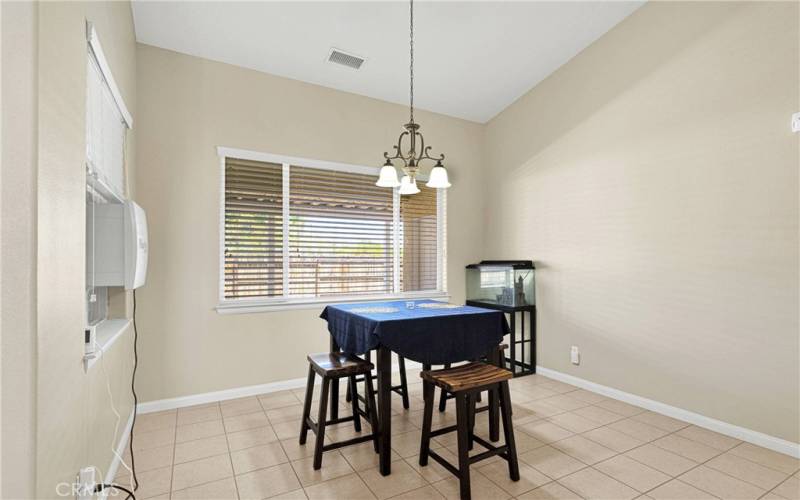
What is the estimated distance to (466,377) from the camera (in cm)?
228

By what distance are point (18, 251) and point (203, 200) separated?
8.16 ft

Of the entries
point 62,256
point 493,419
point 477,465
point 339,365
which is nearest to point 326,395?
point 339,365

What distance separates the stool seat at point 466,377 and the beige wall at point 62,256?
1637mm

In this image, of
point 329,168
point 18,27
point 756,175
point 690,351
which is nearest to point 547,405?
point 690,351

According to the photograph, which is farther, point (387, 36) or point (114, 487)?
point (387, 36)

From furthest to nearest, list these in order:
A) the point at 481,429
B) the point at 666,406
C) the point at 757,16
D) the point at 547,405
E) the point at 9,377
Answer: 1. the point at 547,405
2. the point at 666,406
3. the point at 481,429
4. the point at 757,16
5. the point at 9,377

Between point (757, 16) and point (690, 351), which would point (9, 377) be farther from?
point (757, 16)

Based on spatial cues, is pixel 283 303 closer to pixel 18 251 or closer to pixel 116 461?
pixel 116 461

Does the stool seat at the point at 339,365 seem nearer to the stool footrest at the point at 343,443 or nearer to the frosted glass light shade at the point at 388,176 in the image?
the stool footrest at the point at 343,443

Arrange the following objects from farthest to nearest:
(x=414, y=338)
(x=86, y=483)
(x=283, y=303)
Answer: (x=283, y=303) < (x=414, y=338) < (x=86, y=483)

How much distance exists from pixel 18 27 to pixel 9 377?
98cm

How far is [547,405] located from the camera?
11.3 ft

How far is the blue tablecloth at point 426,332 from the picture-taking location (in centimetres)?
237

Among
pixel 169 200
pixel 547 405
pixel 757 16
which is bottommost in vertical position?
pixel 547 405
